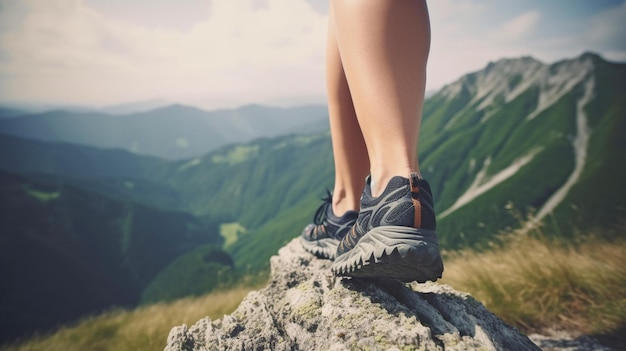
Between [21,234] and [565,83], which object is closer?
[21,234]

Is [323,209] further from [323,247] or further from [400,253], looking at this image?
[400,253]

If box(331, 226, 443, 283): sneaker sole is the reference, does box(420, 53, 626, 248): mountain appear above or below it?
below

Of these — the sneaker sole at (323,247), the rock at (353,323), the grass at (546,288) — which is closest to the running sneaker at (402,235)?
the rock at (353,323)

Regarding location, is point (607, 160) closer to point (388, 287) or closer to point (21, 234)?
point (388, 287)

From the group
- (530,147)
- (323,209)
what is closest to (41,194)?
(323,209)

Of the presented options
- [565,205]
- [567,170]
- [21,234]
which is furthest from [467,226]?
[21,234]

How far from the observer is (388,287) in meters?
2.31

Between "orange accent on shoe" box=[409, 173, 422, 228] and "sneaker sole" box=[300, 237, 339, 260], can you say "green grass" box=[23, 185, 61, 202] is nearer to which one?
"sneaker sole" box=[300, 237, 339, 260]

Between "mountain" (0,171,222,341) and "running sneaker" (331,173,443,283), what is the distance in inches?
4093

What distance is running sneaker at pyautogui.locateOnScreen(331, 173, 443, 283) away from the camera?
1.56 meters

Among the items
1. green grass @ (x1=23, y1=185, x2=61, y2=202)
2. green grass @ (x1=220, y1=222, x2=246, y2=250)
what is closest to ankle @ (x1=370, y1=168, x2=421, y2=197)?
green grass @ (x1=23, y1=185, x2=61, y2=202)

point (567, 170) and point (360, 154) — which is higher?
point (360, 154)

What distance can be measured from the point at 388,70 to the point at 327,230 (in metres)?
1.38

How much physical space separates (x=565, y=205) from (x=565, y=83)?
92.6 m
